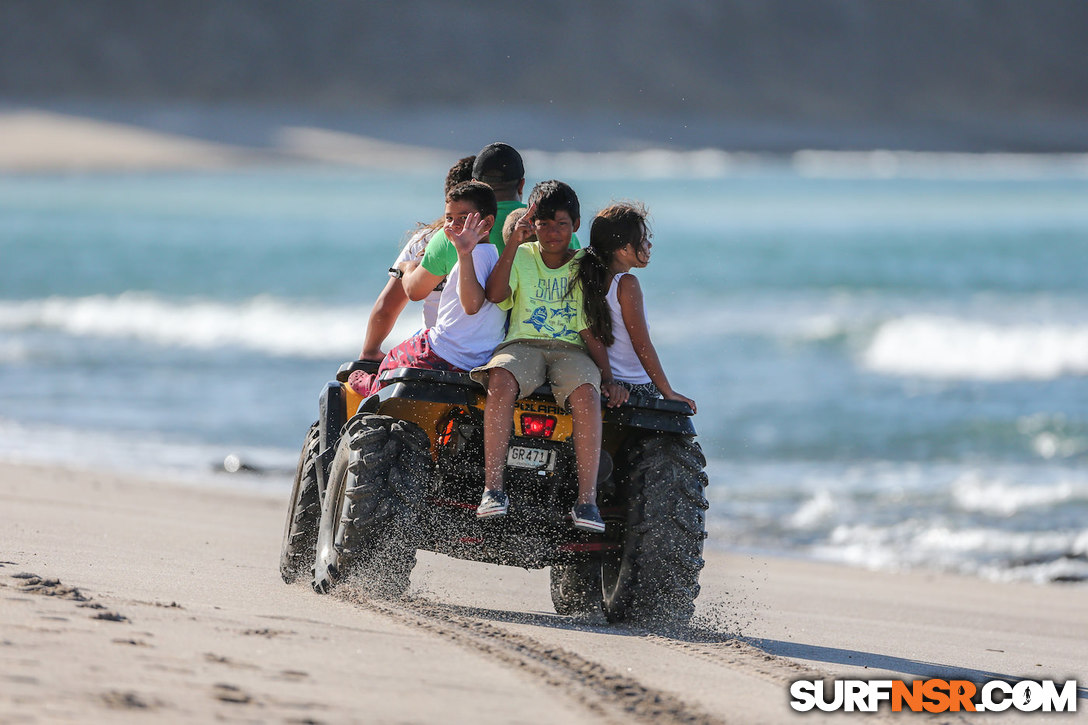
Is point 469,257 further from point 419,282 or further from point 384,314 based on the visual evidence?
point 384,314

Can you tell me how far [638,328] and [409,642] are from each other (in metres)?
1.58

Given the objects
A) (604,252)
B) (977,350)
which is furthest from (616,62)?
(604,252)

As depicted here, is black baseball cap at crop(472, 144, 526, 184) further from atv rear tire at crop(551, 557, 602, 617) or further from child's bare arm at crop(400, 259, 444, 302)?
atv rear tire at crop(551, 557, 602, 617)

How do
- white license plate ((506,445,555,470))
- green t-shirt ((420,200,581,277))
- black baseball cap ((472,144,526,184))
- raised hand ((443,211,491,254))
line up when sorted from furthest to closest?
black baseball cap ((472,144,526,184)), green t-shirt ((420,200,581,277)), white license plate ((506,445,555,470)), raised hand ((443,211,491,254))

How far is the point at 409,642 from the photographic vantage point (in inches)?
205

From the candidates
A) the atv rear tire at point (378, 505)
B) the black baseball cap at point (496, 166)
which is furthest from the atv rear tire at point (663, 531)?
the black baseball cap at point (496, 166)

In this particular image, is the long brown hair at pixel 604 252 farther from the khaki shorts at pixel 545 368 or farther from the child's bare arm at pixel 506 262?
the child's bare arm at pixel 506 262

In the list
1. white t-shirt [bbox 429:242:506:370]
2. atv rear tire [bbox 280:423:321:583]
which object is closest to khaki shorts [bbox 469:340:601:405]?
white t-shirt [bbox 429:242:506:370]

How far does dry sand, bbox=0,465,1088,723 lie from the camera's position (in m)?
4.37

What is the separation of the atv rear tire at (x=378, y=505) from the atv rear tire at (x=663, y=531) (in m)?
0.82

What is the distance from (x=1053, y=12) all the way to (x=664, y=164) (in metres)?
57.1

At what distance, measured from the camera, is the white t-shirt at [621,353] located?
239 inches

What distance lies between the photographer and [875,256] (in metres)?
33.4

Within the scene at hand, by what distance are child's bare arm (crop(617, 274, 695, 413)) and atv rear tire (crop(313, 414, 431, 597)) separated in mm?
901
